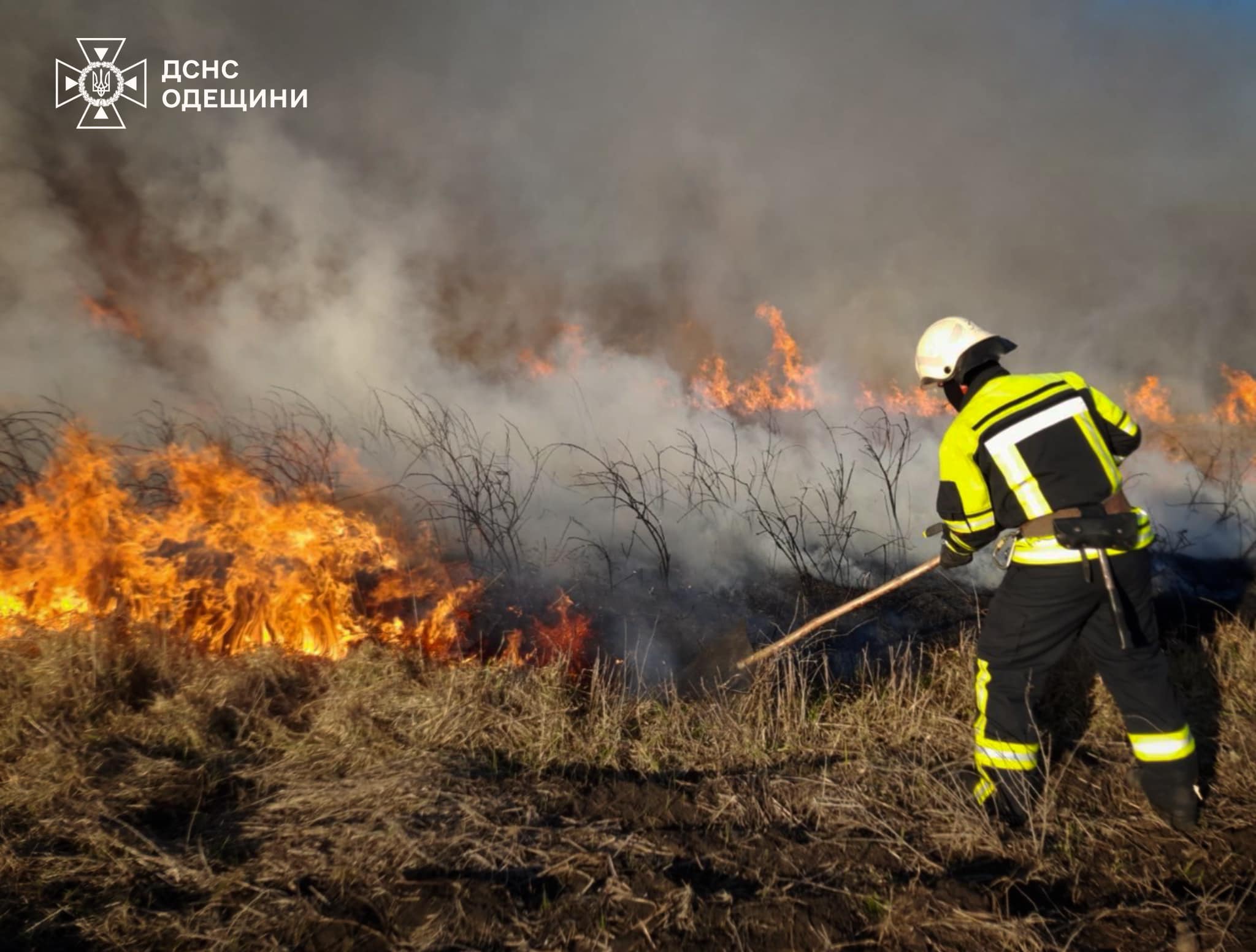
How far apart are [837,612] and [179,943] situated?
3244 millimetres

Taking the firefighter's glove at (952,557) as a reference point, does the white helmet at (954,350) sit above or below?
above

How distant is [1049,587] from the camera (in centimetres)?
277

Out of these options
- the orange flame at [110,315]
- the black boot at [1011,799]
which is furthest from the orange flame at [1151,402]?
the orange flame at [110,315]

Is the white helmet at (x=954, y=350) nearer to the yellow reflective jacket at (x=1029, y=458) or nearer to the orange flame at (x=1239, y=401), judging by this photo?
the yellow reflective jacket at (x=1029, y=458)

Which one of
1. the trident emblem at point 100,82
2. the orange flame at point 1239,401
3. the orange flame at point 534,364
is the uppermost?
the trident emblem at point 100,82

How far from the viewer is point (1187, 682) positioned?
13.0ft

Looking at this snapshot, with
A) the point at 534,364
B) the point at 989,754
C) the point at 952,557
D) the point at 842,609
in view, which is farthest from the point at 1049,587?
the point at 534,364

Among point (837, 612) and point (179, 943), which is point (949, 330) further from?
point (179, 943)

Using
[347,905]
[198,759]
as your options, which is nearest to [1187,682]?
[347,905]

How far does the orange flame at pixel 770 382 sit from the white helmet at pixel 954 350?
9447 millimetres

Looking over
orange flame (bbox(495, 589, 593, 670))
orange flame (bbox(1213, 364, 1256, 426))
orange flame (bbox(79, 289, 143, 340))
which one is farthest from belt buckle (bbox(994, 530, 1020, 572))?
orange flame (bbox(1213, 364, 1256, 426))

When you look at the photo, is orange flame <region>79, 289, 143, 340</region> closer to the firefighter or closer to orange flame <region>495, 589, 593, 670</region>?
orange flame <region>495, 589, 593, 670</region>

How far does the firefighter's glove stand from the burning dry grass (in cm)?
73

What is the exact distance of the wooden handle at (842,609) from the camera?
3520 mm
